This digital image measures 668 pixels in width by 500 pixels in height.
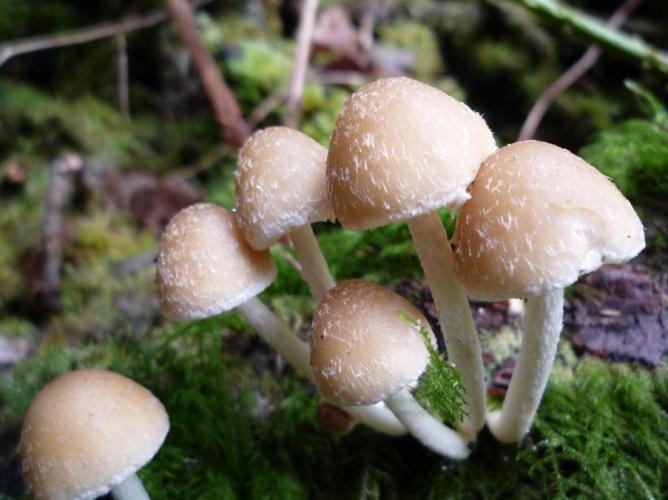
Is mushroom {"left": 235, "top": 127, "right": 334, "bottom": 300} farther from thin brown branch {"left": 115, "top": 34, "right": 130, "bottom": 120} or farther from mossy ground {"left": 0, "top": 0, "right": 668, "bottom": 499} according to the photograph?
thin brown branch {"left": 115, "top": 34, "right": 130, "bottom": 120}

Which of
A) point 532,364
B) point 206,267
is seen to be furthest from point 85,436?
point 532,364

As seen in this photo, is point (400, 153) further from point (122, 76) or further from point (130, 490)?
point (122, 76)

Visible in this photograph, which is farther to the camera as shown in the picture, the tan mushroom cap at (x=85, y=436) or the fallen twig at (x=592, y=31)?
the fallen twig at (x=592, y=31)

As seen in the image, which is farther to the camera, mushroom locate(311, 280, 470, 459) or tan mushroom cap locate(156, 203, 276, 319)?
tan mushroom cap locate(156, 203, 276, 319)

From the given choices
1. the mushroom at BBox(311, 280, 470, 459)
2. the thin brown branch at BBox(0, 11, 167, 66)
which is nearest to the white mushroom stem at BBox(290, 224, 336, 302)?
the mushroom at BBox(311, 280, 470, 459)

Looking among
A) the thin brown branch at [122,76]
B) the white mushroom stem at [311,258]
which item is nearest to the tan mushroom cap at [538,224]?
the white mushroom stem at [311,258]

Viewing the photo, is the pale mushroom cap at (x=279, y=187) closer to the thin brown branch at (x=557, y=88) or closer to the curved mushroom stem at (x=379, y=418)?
the curved mushroom stem at (x=379, y=418)

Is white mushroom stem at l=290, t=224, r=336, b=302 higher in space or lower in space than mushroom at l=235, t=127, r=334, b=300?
lower
